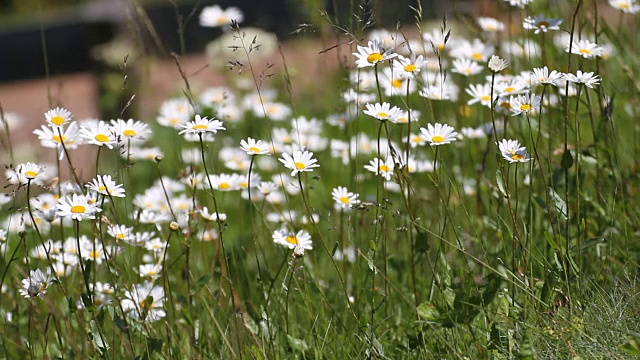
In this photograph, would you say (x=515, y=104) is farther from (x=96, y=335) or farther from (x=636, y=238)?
(x=96, y=335)

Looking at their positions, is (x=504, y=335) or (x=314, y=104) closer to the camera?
(x=504, y=335)

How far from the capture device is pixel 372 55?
181 cm

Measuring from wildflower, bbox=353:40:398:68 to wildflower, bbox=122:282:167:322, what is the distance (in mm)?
649

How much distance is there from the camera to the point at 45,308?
240cm

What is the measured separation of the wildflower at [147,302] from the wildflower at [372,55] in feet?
2.13

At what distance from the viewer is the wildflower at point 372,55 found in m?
1.79

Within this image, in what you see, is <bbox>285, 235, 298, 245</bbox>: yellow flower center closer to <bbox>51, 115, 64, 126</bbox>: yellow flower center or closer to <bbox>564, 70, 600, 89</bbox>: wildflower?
<bbox>51, 115, 64, 126</bbox>: yellow flower center

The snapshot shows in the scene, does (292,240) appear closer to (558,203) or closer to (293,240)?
(293,240)

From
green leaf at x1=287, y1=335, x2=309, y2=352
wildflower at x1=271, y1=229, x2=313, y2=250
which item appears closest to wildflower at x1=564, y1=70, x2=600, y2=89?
wildflower at x1=271, y1=229, x2=313, y2=250

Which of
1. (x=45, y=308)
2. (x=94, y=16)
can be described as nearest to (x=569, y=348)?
(x=45, y=308)

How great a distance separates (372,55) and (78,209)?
65 centimetres

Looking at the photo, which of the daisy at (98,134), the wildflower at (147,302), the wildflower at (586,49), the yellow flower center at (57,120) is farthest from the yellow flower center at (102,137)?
the wildflower at (586,49)

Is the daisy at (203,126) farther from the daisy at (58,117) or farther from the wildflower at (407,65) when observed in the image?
the wildflower at (407,65)

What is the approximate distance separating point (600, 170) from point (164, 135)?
8.74ft
